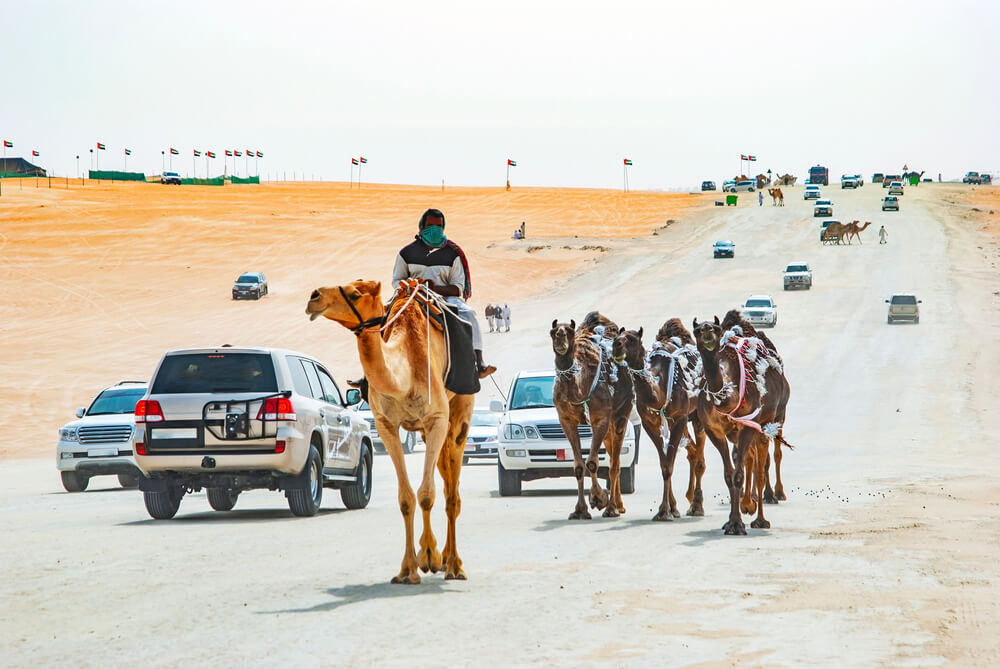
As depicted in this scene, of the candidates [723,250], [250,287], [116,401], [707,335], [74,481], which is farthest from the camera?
[723,250]

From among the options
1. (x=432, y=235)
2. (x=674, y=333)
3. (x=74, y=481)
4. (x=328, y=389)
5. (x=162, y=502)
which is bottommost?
(x=74, y=481)

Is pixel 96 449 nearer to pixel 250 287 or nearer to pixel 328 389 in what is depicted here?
pixel 328 389

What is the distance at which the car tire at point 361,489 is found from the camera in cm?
1988

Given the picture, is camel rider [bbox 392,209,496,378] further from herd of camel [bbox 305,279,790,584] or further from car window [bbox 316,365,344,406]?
car window [bbox 316,365,344,406]

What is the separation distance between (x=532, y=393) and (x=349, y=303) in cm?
1404

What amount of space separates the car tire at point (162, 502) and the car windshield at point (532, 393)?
7.19 m

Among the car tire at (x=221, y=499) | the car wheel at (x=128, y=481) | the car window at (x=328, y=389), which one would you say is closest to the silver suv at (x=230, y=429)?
the car window at (x=328, y=389)

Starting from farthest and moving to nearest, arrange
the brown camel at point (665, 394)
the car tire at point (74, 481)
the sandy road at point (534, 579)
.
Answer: the car tire at point (74, 481), the brown camel at point (665, 394), the sandy road at point (534, 579)

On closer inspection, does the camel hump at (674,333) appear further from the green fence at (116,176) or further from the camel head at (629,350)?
the green fence at (116,176)

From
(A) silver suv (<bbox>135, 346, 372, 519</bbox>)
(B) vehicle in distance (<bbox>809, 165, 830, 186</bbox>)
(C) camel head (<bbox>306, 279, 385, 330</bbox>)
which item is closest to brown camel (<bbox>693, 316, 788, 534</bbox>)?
(A) silver suv (<bbox>135, 346, 372, 519</bbox>)

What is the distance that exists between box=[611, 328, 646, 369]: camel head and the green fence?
512 ft

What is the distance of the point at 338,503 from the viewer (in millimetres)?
21688

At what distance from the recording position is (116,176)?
548ft

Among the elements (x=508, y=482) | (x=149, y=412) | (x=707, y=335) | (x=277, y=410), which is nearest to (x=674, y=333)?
(x=508, y=482)
